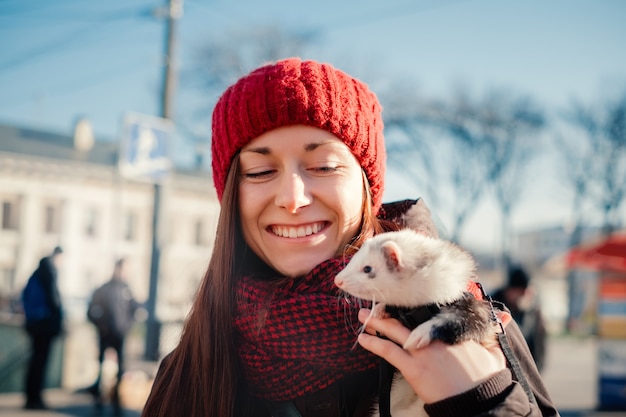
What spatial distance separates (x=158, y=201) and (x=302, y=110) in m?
8.83

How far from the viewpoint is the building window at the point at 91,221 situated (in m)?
43.1

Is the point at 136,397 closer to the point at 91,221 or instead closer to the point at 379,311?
the point at 379,311

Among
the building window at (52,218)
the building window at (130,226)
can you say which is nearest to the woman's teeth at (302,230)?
the building window at (52,218)

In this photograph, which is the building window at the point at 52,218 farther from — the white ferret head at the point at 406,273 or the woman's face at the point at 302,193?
the white ferret head at the point at 406,273

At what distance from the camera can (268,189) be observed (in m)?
1.80

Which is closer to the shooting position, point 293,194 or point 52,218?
point 293,194

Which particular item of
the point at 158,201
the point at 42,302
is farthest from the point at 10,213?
the point at 42,302

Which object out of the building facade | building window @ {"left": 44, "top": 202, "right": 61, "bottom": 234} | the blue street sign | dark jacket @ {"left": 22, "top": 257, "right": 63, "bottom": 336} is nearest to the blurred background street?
dark jacket @ {"left": 22, "top": 257, "right": 63, "bottom": 336}

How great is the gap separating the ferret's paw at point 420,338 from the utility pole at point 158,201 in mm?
8805

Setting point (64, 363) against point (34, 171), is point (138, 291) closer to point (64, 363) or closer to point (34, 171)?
point (34, 171)

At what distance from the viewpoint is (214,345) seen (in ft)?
6.01

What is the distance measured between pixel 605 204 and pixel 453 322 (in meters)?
26.7

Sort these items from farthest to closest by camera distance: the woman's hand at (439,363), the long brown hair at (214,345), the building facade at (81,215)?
the building facade at (81,215) < the long brown hair at (214,345) < the woman's hand at (439,363)

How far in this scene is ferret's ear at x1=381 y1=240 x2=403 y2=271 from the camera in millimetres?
1504
